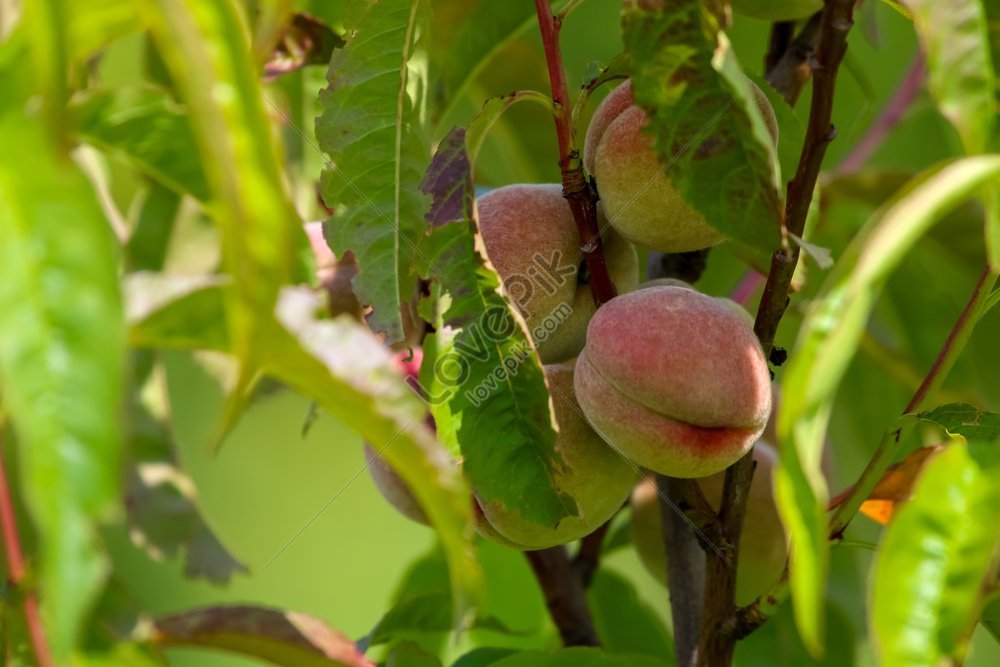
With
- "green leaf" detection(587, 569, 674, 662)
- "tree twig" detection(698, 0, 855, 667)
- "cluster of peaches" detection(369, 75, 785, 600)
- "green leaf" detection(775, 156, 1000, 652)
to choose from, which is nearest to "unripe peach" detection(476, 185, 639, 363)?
"cluster of peaches" detection(369, 75, 785, 600)

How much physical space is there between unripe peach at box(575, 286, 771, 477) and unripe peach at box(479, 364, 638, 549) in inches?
1.7

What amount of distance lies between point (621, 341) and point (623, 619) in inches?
22.4

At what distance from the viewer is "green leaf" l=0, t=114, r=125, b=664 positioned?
0.42 m

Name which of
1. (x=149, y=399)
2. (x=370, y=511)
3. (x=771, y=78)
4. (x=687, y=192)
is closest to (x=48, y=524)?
(x=687, y=192)

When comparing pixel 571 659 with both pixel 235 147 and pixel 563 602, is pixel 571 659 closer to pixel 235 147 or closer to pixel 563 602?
pixel 563 602

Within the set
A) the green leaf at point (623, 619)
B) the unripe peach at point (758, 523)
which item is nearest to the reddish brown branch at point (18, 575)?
the unripe peach at point (758, 523)

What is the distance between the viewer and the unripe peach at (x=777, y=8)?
869mm

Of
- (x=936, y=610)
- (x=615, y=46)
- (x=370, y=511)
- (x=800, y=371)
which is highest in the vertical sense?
(x=800, y=371)

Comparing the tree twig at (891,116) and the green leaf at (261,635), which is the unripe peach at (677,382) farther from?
the tree twig at (891,116)

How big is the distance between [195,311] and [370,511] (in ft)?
6.56

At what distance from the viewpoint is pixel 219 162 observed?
16.0 inches

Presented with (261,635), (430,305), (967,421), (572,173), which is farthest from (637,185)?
(261,635)

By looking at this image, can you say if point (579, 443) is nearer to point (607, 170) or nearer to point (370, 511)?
point (607, 170)

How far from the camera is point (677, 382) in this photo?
2.36 feet
